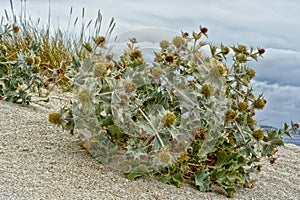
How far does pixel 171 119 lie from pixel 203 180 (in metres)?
0.56

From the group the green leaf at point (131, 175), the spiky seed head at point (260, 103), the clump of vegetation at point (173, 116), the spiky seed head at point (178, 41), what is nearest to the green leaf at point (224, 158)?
the clump of vegetation at point (173, 116)

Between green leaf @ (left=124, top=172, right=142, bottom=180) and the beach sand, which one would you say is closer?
the beach sand

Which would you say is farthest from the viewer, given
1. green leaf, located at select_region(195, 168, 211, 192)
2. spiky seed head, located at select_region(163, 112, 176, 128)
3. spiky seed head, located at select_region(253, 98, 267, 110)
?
spiky seed head, located at select_region(253, 98, 267, 110)

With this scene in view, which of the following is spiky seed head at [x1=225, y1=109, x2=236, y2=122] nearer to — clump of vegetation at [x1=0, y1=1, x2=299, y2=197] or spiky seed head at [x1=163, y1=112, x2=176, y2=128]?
clump of vegetation at [x1=0, y1=1, x2=299, y2=197]

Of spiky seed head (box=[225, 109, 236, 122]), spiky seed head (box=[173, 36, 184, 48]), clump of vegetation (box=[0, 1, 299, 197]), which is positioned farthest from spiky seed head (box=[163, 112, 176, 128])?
spiky seed head (box=[173, 36, 184, 48])

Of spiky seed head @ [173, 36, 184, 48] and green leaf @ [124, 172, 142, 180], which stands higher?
spiky seed head @ [173, 36, 184, 48]

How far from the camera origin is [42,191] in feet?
6.63

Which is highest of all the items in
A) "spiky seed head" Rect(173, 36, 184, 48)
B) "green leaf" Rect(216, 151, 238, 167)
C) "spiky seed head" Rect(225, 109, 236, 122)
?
"spiky seed head" Rect(173, 36, 184, 48)

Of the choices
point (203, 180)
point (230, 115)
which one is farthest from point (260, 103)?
point (203, 180)

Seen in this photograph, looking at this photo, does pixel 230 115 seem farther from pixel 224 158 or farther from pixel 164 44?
pixel 164 44

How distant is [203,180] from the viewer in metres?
2.43

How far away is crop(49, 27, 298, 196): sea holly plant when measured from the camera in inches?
86.1

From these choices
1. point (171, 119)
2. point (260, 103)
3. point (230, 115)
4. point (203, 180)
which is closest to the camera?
point (171, 119)

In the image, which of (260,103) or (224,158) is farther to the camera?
(260,103)
